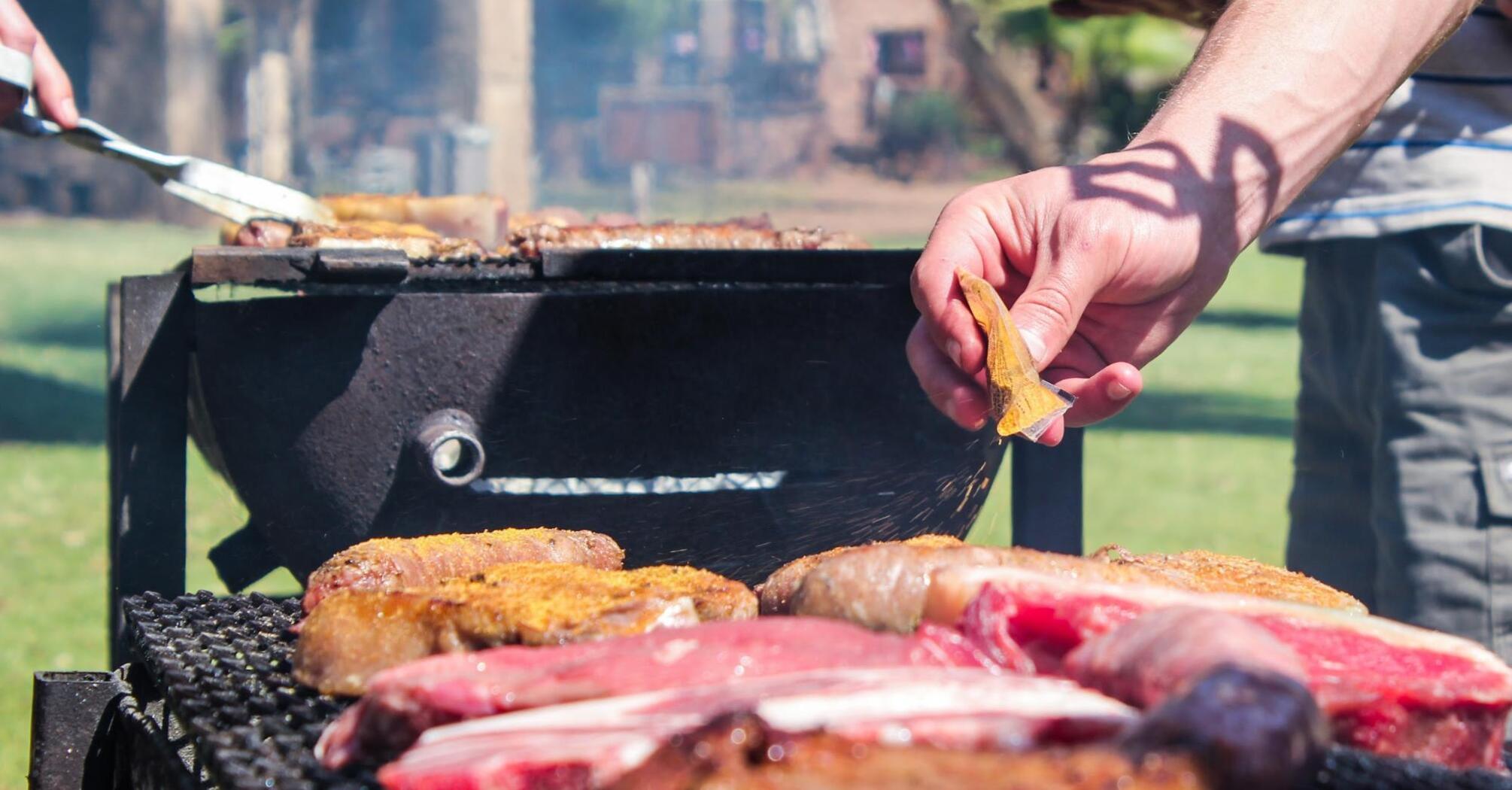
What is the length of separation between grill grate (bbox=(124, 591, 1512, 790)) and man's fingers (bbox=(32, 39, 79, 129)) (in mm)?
1590

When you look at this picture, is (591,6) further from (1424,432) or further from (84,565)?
(1424,432)

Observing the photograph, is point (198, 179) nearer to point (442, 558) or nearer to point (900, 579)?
point (442, 558)

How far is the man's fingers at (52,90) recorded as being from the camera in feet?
10.9

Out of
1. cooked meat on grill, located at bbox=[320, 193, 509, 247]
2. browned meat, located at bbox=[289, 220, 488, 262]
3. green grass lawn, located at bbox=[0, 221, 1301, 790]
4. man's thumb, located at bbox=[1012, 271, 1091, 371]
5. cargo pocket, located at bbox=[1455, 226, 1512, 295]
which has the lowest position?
green grass lawn, located at bbox=[0, 221, 1301, 790]

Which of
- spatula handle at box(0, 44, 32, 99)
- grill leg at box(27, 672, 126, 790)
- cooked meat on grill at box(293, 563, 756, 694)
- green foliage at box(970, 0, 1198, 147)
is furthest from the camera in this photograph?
green foliage at box(970, 0, 1198, 147)

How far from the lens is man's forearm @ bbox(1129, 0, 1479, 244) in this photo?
2488 mm

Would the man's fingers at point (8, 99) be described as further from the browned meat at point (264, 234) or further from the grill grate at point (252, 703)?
the grill grate at point (252, 703)

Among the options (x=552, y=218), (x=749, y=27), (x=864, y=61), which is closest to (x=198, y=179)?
(x=552, y=218)

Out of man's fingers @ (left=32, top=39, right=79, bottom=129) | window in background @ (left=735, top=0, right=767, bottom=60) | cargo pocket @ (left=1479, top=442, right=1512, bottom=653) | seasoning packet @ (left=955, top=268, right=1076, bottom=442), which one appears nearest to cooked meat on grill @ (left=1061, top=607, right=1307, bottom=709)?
seasoning packet @ (left=955, top=268, right=1076, bottom=442)

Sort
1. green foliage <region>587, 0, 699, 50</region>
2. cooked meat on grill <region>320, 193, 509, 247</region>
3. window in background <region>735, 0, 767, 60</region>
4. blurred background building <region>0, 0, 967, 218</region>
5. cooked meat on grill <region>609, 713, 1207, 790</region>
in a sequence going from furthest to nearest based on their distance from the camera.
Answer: window in background <region>735, 0, 767, 60</region> < green foliage <region>587, 0, 699, 50</region> < blurred background building <region>0, 0, 967, 218</region> < cooked meat on grill <region>320, 193, 509, 247</region> < cooked meat on grill <region>609, 713, 1207, 790</region>

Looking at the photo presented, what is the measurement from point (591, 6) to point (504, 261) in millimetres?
50414

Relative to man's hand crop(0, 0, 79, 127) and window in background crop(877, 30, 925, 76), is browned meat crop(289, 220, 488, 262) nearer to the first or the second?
man's hand crop(0, 0, 79, 127)

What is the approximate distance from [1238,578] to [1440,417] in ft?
5.42

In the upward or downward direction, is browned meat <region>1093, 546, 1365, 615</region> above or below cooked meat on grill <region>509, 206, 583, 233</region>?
below
